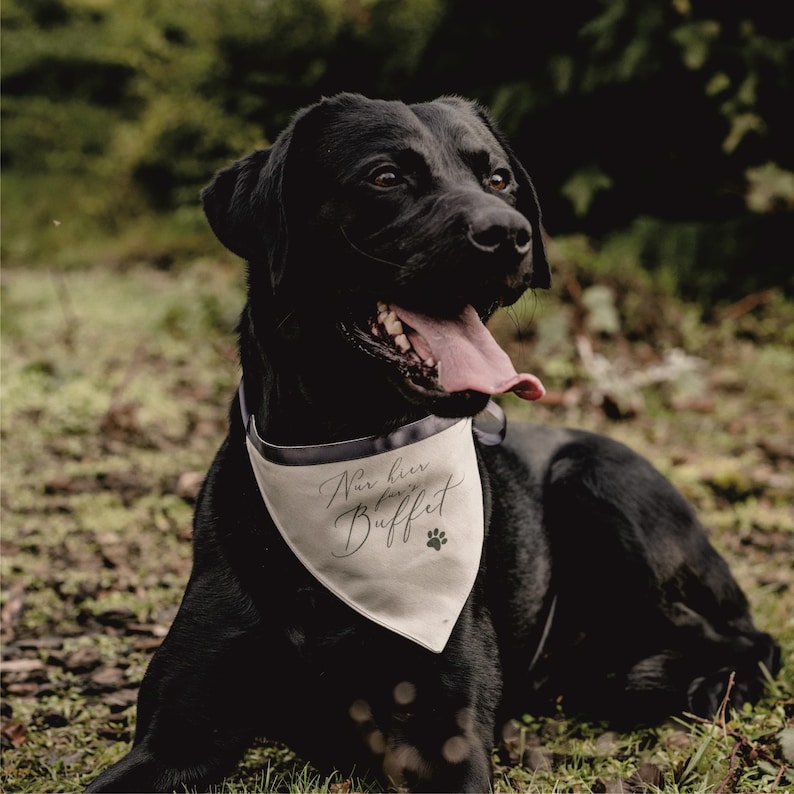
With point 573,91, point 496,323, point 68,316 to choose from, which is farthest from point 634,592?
point 68,316

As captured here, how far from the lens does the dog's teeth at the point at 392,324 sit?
8.24 ft

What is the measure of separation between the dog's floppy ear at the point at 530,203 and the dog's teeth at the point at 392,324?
2.53 feet

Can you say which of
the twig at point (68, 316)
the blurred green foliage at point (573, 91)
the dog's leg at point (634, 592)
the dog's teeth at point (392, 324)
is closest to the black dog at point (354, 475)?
the dog's teeth at point (392, 324)

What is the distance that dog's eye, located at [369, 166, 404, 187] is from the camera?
2.60 m

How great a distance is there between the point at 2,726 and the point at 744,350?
6413 millimetres

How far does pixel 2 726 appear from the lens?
3.06 metres

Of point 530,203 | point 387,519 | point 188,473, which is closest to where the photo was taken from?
point 387,519

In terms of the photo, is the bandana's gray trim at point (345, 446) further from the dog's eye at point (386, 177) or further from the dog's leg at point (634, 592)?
the dog's leg at point (634, 592)

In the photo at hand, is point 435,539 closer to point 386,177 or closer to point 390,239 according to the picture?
point 390,239

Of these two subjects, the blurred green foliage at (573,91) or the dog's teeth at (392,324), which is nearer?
the dog's teeth at (392,324)

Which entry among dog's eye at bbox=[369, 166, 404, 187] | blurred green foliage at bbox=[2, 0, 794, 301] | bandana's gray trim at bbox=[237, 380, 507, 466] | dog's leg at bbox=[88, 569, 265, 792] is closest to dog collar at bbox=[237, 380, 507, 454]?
bandana's gray trim at bbox=[237, 380, 507, 466]

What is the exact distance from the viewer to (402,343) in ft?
8.20

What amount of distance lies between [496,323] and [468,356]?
532 cm

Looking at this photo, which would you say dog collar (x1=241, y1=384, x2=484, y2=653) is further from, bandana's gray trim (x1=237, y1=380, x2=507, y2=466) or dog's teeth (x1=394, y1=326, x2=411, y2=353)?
dog's teeth (x1=394, y1=326, x2=411, y2=353)
